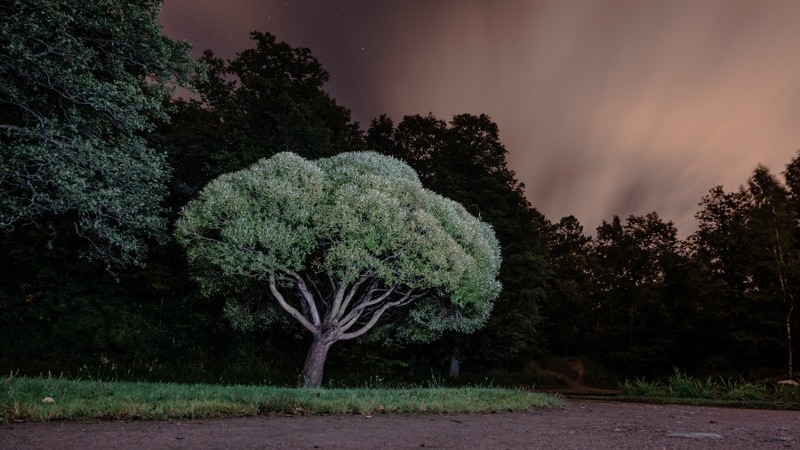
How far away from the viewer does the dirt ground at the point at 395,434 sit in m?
4.70

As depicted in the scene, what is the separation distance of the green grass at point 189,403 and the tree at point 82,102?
466 centimetres

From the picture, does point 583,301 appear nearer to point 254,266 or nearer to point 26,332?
point 254,266

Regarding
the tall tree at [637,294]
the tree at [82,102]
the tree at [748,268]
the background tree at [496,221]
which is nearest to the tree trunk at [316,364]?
the tree at [82,102]

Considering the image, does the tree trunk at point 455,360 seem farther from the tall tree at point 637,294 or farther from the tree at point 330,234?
the tall tree at point 637,294

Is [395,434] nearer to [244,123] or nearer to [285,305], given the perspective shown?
[285,305]

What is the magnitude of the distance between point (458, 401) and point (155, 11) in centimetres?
1208

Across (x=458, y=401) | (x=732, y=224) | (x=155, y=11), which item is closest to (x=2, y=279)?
(x=155, y=11)

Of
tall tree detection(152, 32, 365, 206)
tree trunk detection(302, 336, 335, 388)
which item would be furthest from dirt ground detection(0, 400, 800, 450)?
tall tree detection(152, 32, 365, 206)

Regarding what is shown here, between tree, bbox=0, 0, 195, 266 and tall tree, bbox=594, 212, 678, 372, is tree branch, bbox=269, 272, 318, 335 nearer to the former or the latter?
tree, bbox=0, 0, 195, 266

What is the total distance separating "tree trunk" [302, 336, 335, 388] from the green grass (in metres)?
4.92

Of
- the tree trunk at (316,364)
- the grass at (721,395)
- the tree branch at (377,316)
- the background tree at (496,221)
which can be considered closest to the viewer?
the grass at (721,395)

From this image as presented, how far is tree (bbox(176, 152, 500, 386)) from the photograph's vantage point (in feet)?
41.8

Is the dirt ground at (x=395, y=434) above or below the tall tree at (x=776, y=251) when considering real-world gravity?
below

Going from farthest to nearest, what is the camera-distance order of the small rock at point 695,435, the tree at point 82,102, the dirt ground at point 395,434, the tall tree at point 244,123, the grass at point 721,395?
the tall tree at point 244,123, the grass at point 721,395, the tree at point 82,102, the small rock at point 695,435, the dirt ground at point 395,434
